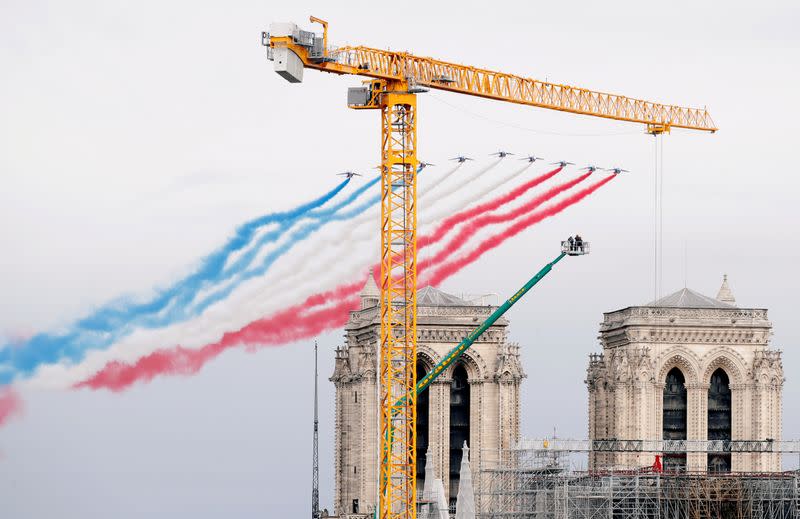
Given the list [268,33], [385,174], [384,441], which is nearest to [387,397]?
[384,441]

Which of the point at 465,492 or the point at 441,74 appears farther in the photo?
the point at 441,74

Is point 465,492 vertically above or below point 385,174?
below

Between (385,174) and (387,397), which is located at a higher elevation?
(385,174)

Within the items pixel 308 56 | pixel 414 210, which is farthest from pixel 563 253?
pixel 308 56

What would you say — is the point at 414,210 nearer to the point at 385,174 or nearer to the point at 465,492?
the point at 385,174

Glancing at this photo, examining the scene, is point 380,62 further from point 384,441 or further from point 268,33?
point 384,441

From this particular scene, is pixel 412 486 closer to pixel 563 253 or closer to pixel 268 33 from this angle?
pixel 563 253

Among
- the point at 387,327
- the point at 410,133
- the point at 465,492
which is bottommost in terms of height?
the point at 465,492

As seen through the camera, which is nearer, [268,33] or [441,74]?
[268,33]
